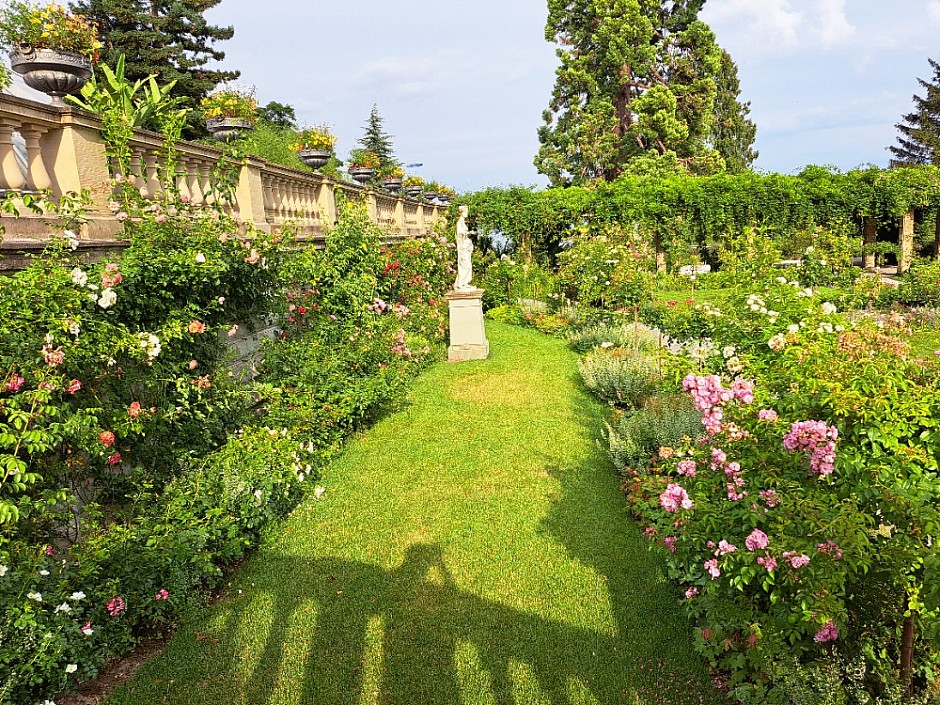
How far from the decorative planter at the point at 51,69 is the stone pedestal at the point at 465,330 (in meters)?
6.54

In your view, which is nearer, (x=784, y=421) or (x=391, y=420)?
(x=784, y=421)

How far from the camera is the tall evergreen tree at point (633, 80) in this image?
1023 inches

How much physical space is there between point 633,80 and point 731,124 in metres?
11.7

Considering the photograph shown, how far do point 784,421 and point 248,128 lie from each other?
7.46 meters

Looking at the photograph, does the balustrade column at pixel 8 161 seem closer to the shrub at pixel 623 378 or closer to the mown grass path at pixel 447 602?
the mown grass path at pixel 447 602

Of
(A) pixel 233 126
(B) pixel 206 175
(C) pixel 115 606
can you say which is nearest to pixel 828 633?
(C) pixel 115 606

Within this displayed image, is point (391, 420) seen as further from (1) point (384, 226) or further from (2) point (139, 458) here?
(1) point (384, 226)

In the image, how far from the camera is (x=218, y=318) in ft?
17.2

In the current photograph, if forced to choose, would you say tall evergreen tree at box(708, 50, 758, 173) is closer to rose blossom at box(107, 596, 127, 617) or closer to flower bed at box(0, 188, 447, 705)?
flower bed at box(0, 188, 447, 705)

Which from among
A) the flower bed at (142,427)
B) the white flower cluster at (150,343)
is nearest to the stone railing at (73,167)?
the flower bed at (142,427)

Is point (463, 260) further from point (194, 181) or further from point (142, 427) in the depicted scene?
point (142, 427)

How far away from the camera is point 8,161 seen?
3.98m

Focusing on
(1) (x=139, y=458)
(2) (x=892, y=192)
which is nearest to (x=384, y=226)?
(1) (x=139, y=458)

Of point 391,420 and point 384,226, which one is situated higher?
point 384,226
